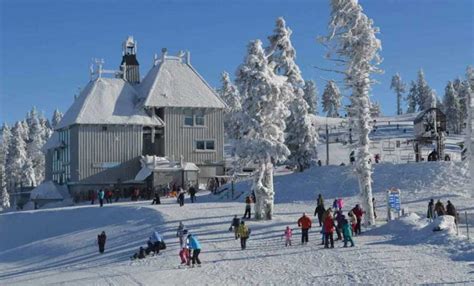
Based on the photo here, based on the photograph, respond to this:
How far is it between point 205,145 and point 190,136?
1.67 meters

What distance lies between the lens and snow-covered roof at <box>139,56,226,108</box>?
198 ft

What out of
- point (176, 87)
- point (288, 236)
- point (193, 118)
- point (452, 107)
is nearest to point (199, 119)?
point (193, 118)

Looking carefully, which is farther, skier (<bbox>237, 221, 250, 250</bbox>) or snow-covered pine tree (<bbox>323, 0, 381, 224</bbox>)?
snow-covered pine tree (<bbox>323, 0, 381, 224</bbox>)

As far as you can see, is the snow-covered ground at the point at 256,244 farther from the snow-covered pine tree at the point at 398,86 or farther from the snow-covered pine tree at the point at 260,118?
the snow-covered pine tree at the point at 398,86

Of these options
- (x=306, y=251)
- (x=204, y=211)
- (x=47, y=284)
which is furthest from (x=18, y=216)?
(x=306, y=251)

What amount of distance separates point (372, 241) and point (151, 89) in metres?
36.8

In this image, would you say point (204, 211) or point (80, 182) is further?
point (80, 182)

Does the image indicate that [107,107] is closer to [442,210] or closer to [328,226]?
[442,210]

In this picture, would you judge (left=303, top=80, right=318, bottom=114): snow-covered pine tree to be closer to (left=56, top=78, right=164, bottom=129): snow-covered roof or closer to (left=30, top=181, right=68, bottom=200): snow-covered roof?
(left=56, top=78, right=164, bottom=129): snow-covered roof

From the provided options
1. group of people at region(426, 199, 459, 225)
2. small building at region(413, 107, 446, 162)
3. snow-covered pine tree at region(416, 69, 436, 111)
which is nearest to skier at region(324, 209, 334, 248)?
group of people at region(426, 199, 459, 225)

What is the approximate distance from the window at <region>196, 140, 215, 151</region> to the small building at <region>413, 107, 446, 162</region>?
18.2 meters

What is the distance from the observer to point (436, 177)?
4794 cm

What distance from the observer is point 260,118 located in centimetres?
3506

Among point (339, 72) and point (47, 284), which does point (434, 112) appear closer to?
point (339, 72)
